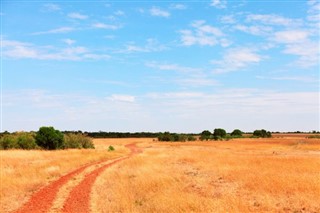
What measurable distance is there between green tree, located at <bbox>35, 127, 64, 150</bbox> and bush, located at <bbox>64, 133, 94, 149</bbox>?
7.70 feet

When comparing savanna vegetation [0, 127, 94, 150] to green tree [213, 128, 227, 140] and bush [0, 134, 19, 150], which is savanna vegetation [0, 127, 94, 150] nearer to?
bush [0, 134, 19, 150]

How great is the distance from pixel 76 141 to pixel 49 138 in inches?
291

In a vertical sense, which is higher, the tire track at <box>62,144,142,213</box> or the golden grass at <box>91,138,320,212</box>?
the golden grass at <box>91,138,320,212</box>

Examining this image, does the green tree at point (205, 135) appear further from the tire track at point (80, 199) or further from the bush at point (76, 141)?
the tire track at point (80, 199)

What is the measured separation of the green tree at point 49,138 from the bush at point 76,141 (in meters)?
2.35

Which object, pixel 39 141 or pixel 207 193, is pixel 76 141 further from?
pixel 207 193

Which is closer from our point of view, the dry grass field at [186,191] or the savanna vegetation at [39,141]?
the dry grass field at [186,191]

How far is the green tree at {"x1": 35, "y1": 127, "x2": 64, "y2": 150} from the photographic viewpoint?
188ft

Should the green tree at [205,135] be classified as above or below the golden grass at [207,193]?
above

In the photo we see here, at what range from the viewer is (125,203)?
16.0 metres

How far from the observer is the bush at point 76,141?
62.1 metres

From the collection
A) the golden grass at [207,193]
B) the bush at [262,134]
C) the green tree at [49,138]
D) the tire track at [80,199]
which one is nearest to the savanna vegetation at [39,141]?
the green tree at [49,138]

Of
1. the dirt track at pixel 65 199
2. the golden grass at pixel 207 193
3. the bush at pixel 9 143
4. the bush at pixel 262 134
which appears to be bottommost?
the dirt track at pixel 65 199

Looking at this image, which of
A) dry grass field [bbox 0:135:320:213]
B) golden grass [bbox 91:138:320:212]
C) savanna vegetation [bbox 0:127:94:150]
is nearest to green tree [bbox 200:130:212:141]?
savanna vegetation [bbox 0:127:94:150]
